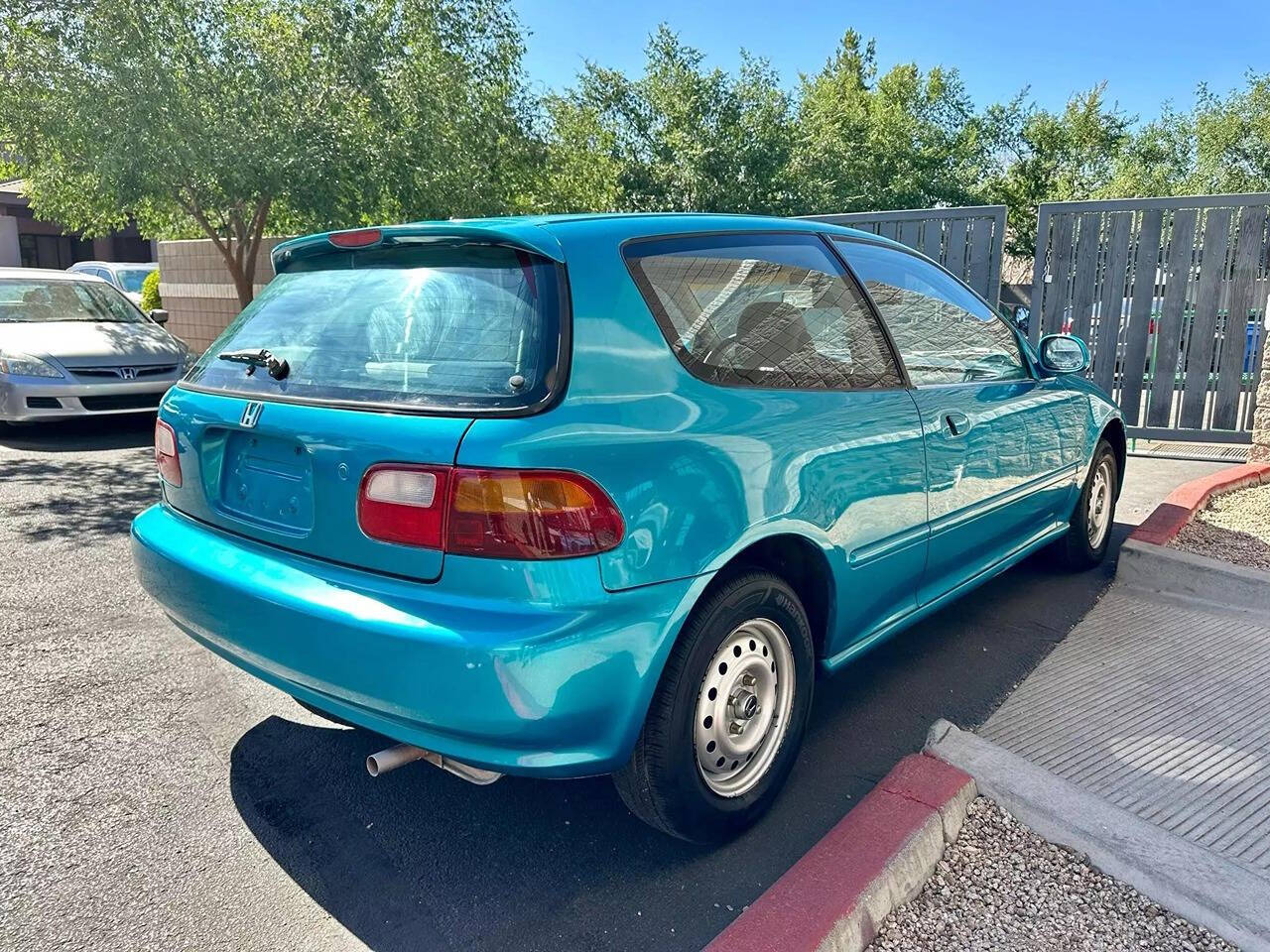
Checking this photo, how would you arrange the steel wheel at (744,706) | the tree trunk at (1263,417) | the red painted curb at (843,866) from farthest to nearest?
1. the tree trunk at (1263,417)
2. the steel wheel at (744,706)
3. the red painted curb at (843,866)

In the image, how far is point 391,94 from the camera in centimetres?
1159

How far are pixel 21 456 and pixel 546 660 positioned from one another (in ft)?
25.1

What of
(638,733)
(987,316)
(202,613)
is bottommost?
(638,733)

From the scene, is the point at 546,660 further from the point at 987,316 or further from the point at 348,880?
the point at 987,316


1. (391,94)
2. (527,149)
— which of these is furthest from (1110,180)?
(391,94)

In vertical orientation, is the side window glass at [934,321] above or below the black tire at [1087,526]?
above

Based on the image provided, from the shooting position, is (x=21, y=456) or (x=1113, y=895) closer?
(x=1113, y=895)

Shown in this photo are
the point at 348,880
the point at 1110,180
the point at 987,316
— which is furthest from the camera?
the point at 1110,180

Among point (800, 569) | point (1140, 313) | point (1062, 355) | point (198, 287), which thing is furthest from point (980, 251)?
point (198, 287)

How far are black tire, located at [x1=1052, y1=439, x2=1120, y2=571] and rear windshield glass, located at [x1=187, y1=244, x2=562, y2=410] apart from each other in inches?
135

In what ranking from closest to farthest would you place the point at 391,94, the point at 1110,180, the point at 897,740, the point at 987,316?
the point at 897,740 < the point at 987,316 < the point at 391,94 < the point at 1110,180

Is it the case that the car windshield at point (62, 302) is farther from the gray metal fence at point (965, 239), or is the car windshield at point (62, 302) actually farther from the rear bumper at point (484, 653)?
the rear bumper at point (484, 653)

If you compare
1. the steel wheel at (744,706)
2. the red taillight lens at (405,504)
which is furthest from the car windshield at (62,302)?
the steel wheel at (744,706)

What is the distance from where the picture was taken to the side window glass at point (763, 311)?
257 cm
